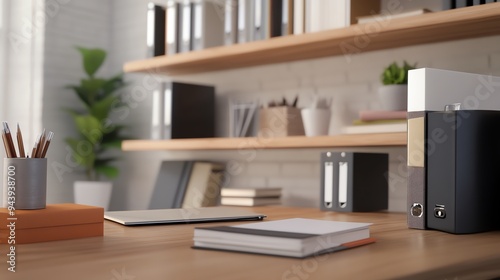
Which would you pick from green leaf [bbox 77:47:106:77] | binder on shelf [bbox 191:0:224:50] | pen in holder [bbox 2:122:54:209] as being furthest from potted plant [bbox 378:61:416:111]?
green leaf [bbox 77:47:106:77]

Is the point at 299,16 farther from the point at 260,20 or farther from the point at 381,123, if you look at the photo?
the point at 381,123

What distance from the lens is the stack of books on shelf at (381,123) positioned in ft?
6.20

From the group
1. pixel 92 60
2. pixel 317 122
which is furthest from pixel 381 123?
pixel 92 60

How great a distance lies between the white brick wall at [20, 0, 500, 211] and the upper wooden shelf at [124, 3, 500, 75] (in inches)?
2.1

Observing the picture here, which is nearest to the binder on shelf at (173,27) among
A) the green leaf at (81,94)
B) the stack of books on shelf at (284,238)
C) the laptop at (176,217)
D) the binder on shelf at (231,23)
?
the binder on shelf at (231,23)

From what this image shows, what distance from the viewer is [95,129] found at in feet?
10.0

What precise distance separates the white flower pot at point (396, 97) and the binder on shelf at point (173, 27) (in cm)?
98

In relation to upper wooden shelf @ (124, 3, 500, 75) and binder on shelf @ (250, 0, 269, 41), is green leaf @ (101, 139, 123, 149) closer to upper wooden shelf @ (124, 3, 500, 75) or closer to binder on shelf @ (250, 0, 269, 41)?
upper wooden shelf @ (124, 3, 500, 75)

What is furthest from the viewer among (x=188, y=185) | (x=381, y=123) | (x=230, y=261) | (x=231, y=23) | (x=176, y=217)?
(x=188, y=185)

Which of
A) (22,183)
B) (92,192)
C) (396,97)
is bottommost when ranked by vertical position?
(92,192)

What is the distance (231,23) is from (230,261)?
1621 mm

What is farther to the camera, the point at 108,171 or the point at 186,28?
the point at 108,171

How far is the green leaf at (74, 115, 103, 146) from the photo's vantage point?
304cm

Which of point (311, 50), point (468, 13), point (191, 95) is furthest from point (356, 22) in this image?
point (191, 95)
